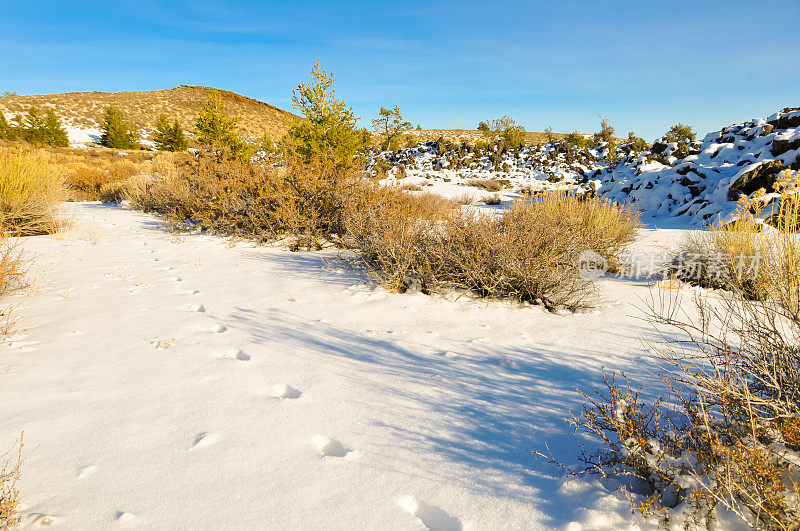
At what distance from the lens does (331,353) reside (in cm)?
279

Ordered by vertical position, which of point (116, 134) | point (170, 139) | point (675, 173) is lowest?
point (675, 173)

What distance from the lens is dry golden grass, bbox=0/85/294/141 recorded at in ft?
147

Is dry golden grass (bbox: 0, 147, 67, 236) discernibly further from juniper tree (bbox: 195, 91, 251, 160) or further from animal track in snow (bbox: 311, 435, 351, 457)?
juniper tree (bbox: 195, 91, 251, 160)

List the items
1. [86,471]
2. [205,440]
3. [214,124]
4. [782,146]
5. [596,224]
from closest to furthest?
[86,471], [205,440], [596,224], [782,146], [214,124]

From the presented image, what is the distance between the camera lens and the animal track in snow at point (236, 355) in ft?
8.87

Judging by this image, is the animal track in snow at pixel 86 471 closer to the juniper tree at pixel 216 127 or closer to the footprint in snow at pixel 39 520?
the footprint in snow at pixel 39 520

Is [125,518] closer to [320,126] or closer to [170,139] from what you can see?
[320,126]

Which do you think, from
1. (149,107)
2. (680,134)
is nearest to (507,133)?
(680,134)

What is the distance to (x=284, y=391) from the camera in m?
2.32

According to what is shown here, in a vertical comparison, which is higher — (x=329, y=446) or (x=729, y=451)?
(x=729, y=451)

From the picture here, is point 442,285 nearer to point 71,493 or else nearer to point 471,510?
point 471,510

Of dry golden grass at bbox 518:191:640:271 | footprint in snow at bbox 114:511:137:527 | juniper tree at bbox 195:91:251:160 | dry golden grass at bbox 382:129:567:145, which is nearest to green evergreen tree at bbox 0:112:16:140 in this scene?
juniper tree at bbox 195:91:251:160

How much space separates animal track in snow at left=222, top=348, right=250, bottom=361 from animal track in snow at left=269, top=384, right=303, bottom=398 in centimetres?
48

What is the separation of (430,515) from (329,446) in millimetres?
603
